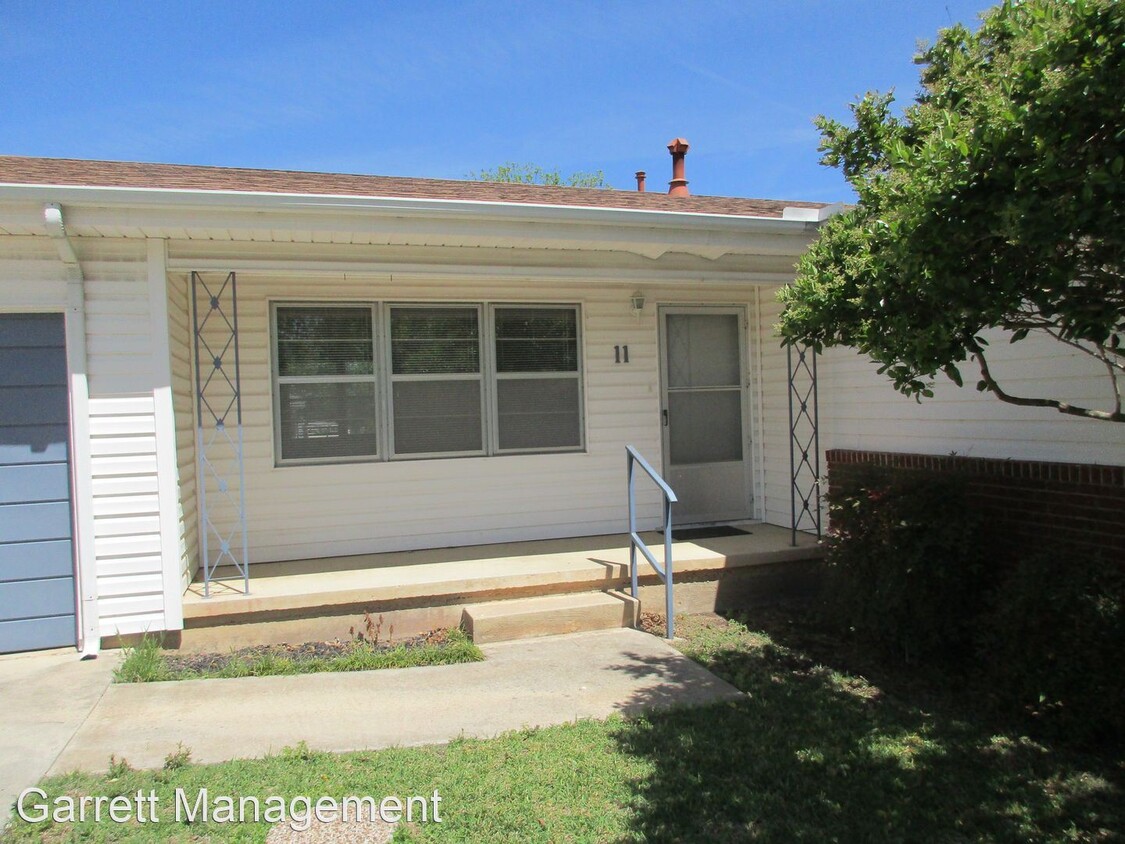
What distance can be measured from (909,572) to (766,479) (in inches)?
124

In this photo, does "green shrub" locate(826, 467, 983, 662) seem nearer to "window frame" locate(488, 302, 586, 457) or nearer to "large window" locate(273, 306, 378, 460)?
"window frame" locate(488, 302, 586, 457)

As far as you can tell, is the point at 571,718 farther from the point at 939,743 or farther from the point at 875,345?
the point at 875,345

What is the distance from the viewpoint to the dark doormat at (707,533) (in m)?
7.42

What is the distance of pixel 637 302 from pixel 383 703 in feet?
14.6

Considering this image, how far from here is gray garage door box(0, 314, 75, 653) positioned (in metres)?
5.30

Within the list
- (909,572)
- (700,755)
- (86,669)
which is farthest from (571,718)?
(86,669)

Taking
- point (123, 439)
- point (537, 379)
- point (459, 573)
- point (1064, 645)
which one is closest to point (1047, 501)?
point (1064, 645)

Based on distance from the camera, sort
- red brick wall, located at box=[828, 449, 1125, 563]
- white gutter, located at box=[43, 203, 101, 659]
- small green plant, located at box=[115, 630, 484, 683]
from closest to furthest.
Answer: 1. red brick wall, located at box=[828, 449, 1125, 563]
2. small green plant, located at box=[115, 630, 484, 683]
3. white gutter, located at box=[43, 203, 101, 659]

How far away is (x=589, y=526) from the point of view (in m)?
7.68

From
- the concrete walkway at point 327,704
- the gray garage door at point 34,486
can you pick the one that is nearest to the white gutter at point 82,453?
the gray garage door at point 34,486

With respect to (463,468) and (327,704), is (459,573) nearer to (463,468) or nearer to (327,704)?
(463,468)

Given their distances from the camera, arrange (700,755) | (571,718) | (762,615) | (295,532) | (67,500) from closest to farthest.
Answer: (700,755) < (571,718) < (67,500) < (762,615) < (295,532)

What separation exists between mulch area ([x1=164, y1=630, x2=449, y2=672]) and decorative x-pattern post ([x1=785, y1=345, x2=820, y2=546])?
349 centimetres

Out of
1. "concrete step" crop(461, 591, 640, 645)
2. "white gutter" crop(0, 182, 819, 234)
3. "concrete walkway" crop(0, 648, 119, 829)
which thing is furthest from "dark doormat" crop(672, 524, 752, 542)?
"concrete walkway" crop(0, 648, 119, 829)
